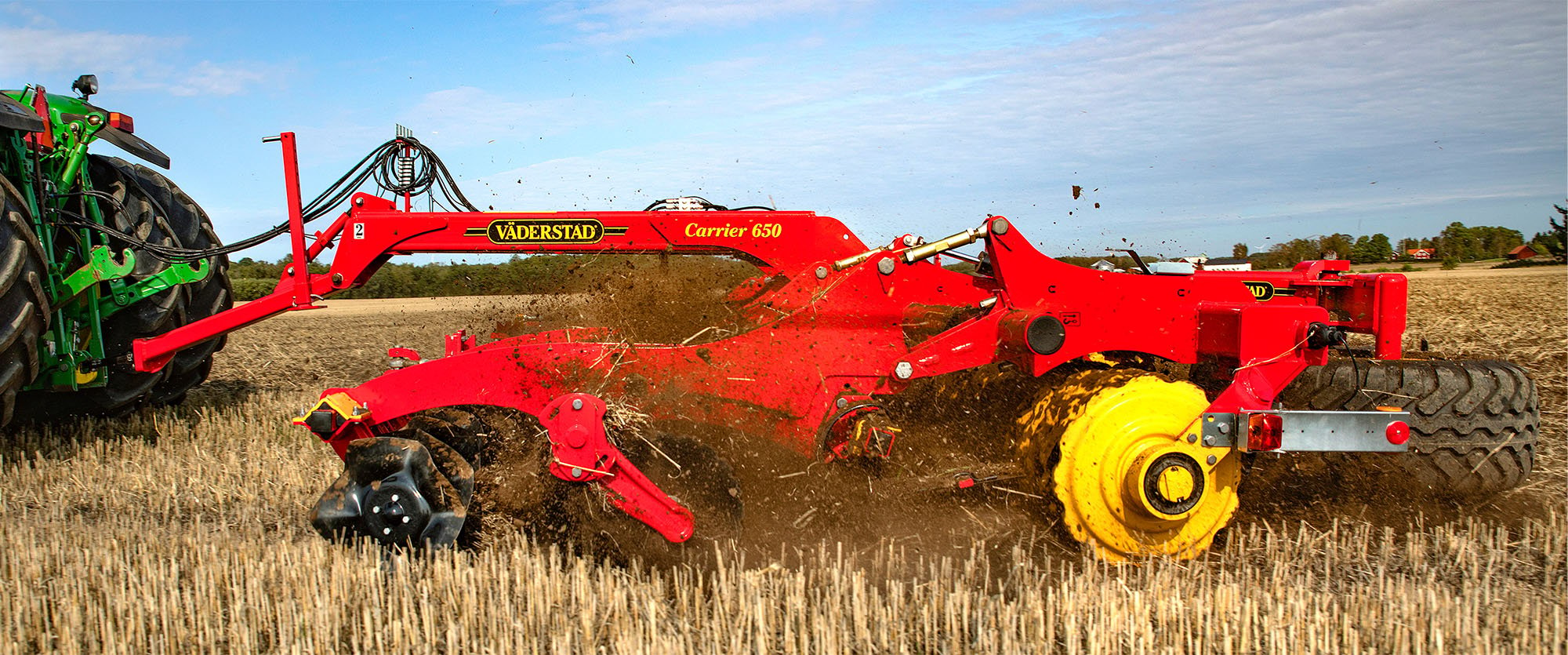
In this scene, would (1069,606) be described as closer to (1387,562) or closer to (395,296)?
(1387,562)

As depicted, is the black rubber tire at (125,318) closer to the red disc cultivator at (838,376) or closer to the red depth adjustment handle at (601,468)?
the red disc cultivator at (838,376)

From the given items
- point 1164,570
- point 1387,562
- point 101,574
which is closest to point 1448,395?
point 1387,562

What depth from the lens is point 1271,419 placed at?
4.12m

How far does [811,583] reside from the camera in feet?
12.4

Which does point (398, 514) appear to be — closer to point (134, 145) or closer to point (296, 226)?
point (296, 226)

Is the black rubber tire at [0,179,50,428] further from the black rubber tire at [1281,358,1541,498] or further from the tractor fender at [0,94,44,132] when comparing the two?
the black rubber tire at [1281,358,1541,498]

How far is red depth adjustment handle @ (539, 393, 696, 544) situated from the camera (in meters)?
4.20

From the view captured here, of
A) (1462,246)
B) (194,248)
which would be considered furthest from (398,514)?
(1462,246)

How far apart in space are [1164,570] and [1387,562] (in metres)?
1.04

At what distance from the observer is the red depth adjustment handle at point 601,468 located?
4.20 meters

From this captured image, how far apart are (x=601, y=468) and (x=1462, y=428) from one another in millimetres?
4042

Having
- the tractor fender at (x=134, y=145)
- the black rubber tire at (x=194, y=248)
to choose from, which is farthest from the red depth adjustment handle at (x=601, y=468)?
the tractor fender at (x=134, y=145)

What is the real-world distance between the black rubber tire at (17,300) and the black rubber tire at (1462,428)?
669 cm

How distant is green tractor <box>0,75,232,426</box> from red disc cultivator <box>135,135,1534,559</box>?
129 cm
